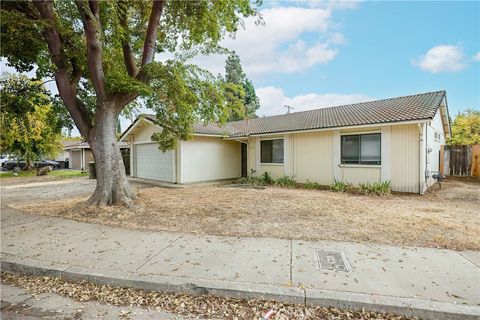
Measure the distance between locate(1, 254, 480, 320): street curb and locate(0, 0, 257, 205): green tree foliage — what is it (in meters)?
3.74

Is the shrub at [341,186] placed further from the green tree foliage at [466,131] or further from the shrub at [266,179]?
the green tree foliage at [466,131]

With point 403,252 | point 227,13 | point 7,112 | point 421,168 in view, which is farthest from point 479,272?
point 7,112

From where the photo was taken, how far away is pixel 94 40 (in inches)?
259

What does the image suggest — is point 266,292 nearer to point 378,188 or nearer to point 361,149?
point 378,188

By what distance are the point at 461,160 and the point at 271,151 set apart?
1096 centimetres

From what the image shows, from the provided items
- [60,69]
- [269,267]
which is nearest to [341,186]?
[269,267]

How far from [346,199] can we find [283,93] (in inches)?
944

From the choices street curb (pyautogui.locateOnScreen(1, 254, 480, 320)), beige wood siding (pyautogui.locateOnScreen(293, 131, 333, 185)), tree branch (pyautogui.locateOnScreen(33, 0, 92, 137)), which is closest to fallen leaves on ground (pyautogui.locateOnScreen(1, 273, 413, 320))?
street curb (pyautogui.locateOnScreen(1, 254, 480, 320))

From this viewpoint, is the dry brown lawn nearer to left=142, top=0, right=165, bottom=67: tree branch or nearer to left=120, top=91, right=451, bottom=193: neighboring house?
left=120, top=91, right=451, bottom=193: neighboring house

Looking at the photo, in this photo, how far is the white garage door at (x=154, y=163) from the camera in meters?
14.0

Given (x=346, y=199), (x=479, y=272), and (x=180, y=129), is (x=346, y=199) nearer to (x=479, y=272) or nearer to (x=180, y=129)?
(x=479, y=272)

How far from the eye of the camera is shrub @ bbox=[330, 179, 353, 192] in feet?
34.5

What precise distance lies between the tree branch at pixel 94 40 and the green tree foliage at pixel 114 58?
22mm

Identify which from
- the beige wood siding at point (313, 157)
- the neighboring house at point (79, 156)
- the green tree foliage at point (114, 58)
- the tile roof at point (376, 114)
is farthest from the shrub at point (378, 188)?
the neighboring house at point (79, 156)
